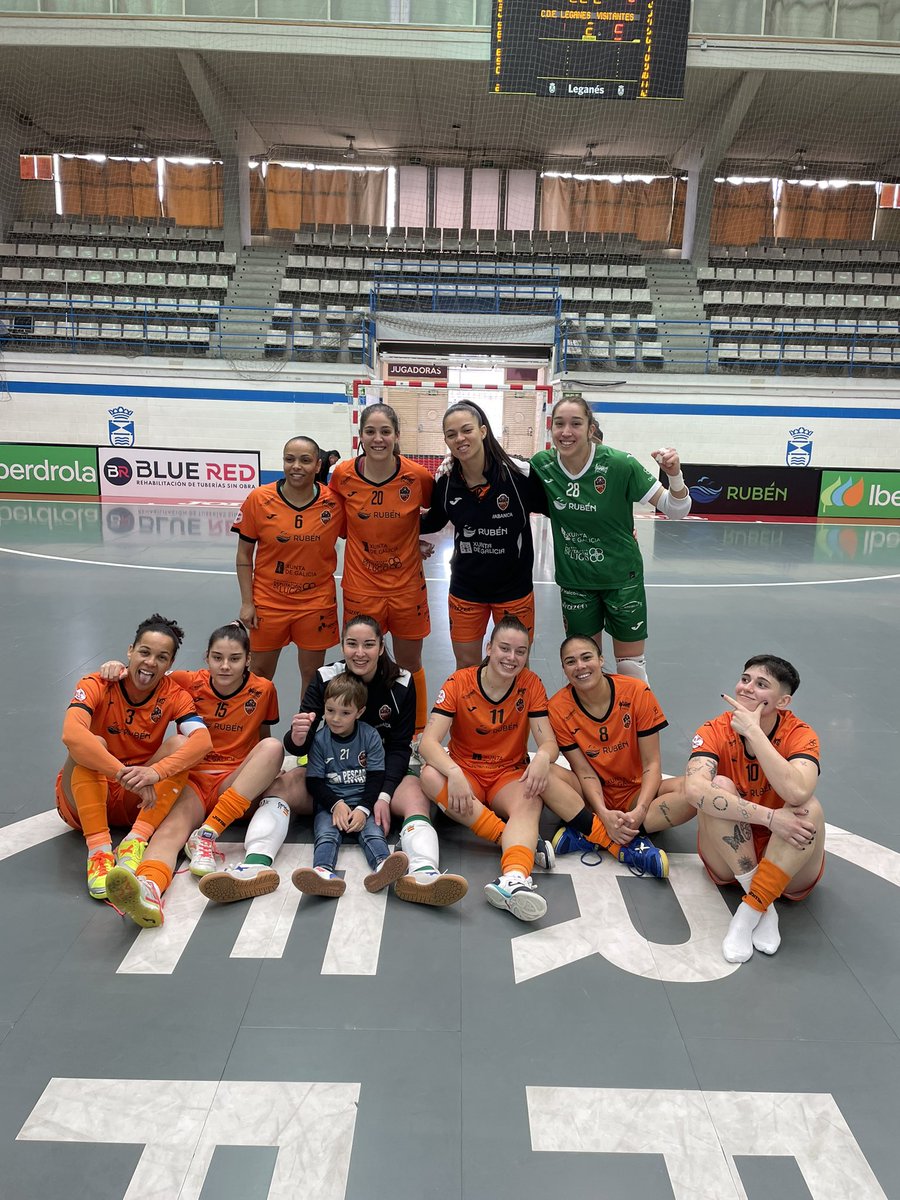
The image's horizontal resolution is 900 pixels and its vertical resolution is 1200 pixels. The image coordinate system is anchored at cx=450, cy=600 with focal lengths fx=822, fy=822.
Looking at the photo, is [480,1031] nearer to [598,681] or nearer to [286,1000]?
[286,1000]

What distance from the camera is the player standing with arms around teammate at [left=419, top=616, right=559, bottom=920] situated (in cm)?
362

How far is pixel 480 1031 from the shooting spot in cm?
266

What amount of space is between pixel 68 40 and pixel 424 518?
719 inches

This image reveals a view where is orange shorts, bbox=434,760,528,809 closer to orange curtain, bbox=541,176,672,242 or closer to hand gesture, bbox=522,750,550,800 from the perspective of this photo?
hand gesture, bbox=522,750,550,800

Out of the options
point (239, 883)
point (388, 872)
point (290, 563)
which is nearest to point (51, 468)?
point (290, 563)

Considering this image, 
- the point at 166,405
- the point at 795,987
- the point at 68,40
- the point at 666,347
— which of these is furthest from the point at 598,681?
the point at 68,40

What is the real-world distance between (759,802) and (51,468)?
1710cm

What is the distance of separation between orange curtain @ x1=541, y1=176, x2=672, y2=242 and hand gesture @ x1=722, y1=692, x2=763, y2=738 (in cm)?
2499

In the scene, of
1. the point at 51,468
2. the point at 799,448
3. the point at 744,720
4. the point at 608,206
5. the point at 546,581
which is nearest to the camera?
the point at 744,720

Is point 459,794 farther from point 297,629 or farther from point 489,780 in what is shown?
point 297,629

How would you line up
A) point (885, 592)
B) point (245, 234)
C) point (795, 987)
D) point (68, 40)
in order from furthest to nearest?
point (245, 234) → point (68, 40) → point (885, 592) → point (795, 987)

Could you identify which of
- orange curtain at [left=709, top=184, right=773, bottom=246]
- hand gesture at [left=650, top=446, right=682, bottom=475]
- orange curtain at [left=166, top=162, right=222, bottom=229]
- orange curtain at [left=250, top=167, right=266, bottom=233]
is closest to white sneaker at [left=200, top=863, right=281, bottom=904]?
hand gesture at [left=650, top=446, right=682, bottom=475]

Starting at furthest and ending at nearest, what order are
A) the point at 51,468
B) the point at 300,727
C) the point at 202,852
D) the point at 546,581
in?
the point at 51,468, the point at 546,581, the point at 300,727, the point at 202,852

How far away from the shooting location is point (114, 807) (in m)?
3.74
